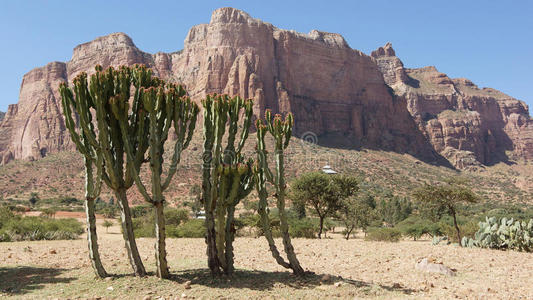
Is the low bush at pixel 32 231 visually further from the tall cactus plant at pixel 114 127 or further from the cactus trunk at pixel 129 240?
the cactus trunk at pixel 129 240

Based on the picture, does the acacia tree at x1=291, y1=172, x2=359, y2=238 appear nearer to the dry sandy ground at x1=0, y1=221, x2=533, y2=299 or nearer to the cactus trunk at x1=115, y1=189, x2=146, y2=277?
the dry sandy ground at x1=0, y1=221, x2=533, y2=299

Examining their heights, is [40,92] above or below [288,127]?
above

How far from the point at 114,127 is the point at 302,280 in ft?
16.4

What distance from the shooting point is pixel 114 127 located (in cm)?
770

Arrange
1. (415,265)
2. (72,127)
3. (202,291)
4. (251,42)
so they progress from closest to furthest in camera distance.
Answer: (202,291)
(72,127)
(415,265)
(251,42)

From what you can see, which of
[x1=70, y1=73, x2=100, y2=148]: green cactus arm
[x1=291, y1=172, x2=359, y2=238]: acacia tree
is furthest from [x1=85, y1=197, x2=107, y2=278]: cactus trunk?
[x1=291, y1=172, x2=359, y2=238]: acacia tree

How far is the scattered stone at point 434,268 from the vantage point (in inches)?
348

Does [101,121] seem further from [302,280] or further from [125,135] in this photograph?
[302,280]

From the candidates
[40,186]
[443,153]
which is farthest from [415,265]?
[443,153]

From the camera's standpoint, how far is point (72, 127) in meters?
7.55

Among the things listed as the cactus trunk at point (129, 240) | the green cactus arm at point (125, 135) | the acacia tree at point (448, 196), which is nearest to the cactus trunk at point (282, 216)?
the green cactus arm at point (125, 135)

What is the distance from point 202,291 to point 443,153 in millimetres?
123526

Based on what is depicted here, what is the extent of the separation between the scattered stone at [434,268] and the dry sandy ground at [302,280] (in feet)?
0.69

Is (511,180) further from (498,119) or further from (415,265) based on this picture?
(415,265)
